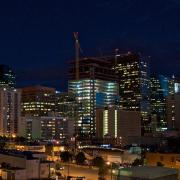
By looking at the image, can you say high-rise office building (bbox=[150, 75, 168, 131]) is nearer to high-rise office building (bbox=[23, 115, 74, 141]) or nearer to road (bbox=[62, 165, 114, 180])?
high-rise office building (bbox=[23, 115, 74, 141])

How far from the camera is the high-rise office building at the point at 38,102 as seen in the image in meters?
57.8

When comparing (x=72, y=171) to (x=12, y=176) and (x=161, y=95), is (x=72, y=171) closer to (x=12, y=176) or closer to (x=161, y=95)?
(x=12, y=176)

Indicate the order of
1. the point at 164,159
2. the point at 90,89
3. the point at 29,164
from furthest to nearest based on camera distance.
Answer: the point at 90,89 < the point at 164,159 < the point at 29,164

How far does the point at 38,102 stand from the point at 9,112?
50.1ft

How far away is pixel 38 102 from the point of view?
58281 millimetres

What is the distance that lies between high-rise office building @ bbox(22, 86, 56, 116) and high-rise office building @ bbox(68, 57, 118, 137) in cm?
395

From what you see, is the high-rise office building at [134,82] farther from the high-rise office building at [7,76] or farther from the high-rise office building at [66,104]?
the high-rise office building at [7,76]

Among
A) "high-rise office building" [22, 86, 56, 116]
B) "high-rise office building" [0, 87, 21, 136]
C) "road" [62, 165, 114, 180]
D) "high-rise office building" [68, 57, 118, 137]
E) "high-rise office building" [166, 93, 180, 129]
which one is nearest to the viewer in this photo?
"road" [62, 165, 114, 180]

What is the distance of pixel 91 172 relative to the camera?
18234 millimetres

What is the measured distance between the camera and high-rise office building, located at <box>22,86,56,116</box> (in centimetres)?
5784

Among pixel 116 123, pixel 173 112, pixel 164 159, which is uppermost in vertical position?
pixel 173 112

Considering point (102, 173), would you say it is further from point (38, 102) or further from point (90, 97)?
point (90, 97)

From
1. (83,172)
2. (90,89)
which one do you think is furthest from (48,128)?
(83,172)

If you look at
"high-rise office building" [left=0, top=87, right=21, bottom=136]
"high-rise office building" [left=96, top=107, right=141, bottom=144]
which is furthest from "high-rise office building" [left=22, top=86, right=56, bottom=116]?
"high-rise office building" [left=0, top=87, right=21, bottom=136]
